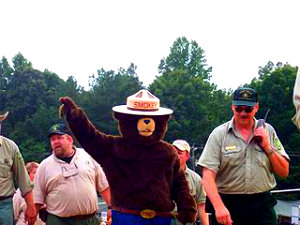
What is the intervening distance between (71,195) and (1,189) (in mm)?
802

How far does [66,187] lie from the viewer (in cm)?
816

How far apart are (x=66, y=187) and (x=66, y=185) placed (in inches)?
0.9

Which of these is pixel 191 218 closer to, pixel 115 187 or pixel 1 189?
pixel 115 187

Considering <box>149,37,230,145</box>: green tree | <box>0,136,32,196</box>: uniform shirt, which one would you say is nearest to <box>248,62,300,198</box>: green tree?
<box>149,37,230,145</box>: green tree

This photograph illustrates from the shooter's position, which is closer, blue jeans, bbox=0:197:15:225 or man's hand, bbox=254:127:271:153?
man's hand, bbox=254:127:271:153

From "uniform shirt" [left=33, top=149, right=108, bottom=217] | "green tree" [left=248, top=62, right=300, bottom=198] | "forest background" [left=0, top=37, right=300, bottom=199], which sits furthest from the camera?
"forest background" [left=0, top=37, right=300, bottom=199]

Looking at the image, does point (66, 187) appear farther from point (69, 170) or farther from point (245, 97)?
point (245, 97)

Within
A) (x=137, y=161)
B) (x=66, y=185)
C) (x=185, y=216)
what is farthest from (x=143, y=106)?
(x=66, y=185)

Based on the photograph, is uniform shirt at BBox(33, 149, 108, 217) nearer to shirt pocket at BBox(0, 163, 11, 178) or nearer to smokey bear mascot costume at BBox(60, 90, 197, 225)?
shirt pocket at BBox(0, 163, 11, 178)

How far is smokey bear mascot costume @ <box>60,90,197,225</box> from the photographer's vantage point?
20.2 ft

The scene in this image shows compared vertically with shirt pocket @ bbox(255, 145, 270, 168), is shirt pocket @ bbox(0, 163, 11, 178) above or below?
below

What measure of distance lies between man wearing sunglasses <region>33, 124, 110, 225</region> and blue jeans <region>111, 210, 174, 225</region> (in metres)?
1.93

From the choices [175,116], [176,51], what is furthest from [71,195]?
[176,51]

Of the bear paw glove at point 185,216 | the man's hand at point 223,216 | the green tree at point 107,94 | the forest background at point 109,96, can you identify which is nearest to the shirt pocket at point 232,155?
the man's hand at point 223,216
